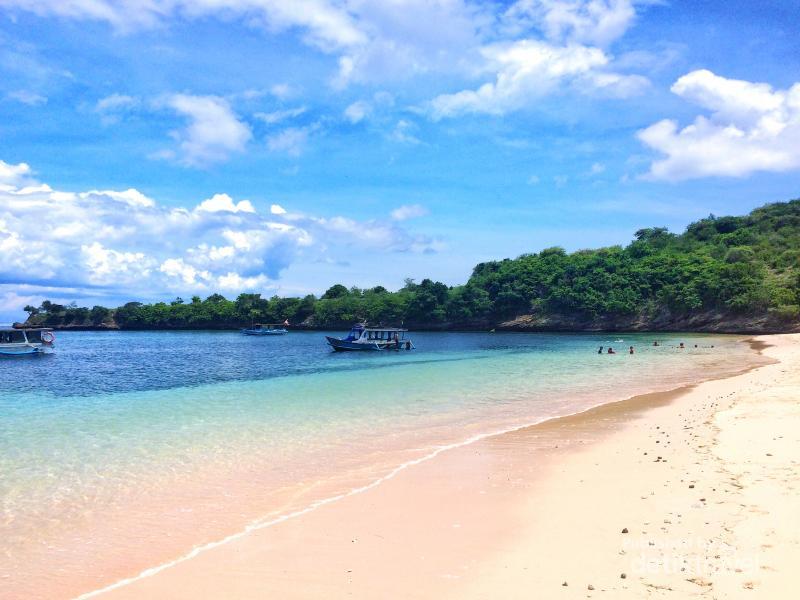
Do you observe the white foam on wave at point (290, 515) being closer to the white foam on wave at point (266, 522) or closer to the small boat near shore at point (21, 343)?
the white foam on wave at point (266, 522)

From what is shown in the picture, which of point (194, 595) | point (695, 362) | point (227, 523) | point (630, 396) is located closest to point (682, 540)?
point (194, 595)

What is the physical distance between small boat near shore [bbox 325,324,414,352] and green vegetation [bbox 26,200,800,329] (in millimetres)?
52375

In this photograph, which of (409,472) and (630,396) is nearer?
(409,472)

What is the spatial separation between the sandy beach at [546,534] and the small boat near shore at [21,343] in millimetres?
54600

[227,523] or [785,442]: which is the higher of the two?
[785,442]

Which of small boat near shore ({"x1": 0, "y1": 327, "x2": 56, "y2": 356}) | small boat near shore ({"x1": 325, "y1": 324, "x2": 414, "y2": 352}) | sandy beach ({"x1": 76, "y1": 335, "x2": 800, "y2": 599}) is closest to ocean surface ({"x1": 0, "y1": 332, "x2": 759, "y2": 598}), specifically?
sandy beach ({"x1": 76, "y1": 335, "x2": 800, "y2": 599})

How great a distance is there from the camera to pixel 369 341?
193 ft

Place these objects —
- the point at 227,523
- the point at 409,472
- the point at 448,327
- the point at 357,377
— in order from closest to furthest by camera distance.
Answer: the point at 227,523
the point at 409,472
the point at 357,377
the point at 448,327

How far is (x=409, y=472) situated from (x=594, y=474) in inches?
135

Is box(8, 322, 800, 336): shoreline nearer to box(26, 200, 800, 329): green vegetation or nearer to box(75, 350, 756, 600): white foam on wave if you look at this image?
box(26, 200, 800, 329): green vegetation

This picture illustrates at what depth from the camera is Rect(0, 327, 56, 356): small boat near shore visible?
52.1 m

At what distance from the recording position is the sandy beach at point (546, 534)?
5695mm

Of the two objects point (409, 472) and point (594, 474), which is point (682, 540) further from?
point (409, 472)

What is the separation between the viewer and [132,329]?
16412 cm
